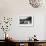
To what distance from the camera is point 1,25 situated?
1615 mm

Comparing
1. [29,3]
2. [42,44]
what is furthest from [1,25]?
[42,44]

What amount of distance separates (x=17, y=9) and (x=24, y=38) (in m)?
0.46

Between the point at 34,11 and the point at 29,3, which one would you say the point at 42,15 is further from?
the point at 29,3

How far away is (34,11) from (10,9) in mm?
372

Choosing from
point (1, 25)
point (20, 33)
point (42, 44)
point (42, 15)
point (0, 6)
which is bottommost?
point (42, 44)

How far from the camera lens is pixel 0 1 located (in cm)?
168

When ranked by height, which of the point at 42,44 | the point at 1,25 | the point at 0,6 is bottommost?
the point at 42,44

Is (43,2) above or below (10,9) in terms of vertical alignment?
above

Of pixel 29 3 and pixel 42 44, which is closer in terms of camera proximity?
pixel 42 44

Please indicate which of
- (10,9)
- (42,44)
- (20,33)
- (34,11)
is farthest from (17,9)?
(42,44)

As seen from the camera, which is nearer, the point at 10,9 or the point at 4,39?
the point at 4,39

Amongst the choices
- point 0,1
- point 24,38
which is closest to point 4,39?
point 24,38

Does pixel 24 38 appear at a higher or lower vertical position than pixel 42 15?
lower

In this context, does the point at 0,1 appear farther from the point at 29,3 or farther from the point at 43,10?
the point at 43,10
